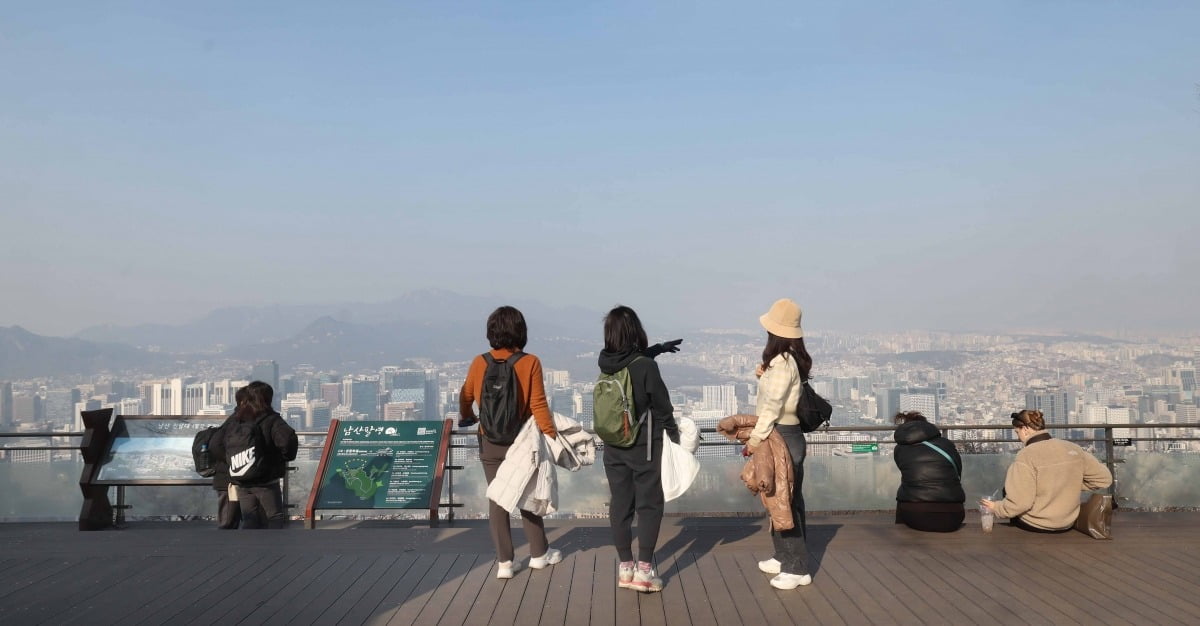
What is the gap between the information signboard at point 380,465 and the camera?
938 cm

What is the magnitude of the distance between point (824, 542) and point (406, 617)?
3550 millimetres

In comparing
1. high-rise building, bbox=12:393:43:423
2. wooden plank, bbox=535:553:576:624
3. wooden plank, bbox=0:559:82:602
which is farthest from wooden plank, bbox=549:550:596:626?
high-rise building, bbox=12:393:43:423

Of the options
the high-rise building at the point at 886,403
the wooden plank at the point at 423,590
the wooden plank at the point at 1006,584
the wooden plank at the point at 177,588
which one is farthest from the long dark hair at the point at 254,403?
the high-rise building at the point at 886,403

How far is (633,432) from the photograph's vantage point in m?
6.14

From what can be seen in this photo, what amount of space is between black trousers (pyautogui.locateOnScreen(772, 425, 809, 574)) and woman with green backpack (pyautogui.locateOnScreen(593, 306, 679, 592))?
76 centimetres

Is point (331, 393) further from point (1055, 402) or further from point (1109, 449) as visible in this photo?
point (1109, 449)

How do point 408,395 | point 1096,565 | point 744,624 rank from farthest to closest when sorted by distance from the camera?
point 408,395
point 1096,565
point 744,624

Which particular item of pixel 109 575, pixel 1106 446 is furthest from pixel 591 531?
pixel 1106 446

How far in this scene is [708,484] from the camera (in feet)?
31.8

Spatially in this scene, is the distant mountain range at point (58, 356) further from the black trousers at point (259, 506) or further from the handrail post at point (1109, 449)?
the handrail post at point (1109, 449)

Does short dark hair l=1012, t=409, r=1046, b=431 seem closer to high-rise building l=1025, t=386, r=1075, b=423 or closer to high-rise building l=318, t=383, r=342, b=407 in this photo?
high-rise building l=1025, t=386, r=1075, b=423

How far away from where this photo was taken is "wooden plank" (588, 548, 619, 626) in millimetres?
5590

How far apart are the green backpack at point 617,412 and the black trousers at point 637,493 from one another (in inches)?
4.5

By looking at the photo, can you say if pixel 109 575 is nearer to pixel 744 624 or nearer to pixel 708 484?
pixel 744 624
